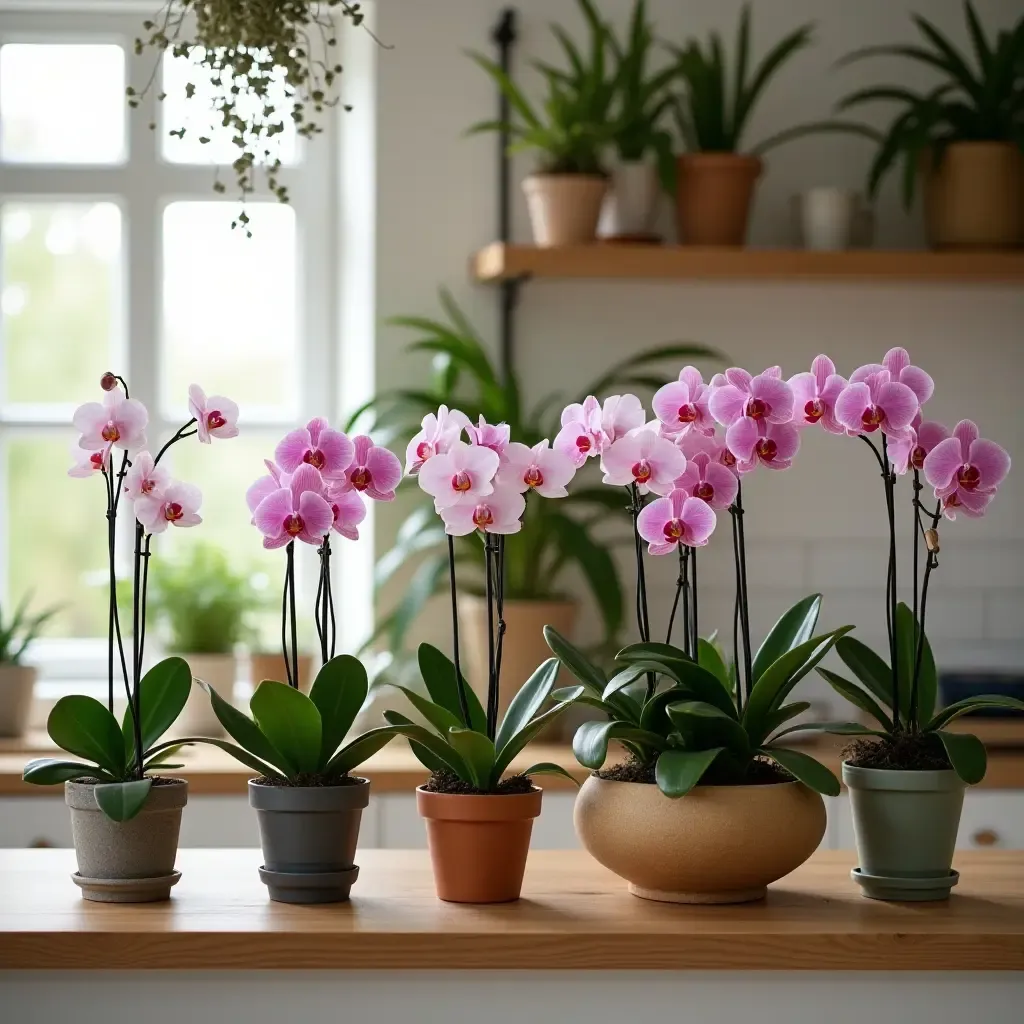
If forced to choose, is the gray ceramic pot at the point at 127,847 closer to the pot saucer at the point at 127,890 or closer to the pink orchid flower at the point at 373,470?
the pot saucer at the point at 127,890

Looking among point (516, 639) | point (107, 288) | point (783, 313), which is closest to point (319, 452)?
point (516, 639)

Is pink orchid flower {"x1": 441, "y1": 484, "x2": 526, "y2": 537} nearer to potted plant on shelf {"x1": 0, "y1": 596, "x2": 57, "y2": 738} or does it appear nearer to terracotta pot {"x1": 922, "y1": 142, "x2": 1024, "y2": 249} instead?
potted plant on shelf {"x1": 0, "y1": 596, "x2": 57, "y2": 738}

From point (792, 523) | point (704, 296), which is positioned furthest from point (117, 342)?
point (792, 523)

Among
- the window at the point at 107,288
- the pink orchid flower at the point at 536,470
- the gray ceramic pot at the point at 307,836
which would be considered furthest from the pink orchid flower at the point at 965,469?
the window at the point at 107,288

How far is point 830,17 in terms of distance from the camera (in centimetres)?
333

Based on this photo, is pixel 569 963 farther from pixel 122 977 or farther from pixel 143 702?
pixel 143 702

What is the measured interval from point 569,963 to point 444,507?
0.41 m

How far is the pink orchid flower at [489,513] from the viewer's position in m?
1.31

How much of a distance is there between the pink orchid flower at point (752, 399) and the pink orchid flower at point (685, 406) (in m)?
A: 0.03

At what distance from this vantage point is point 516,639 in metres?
2.93

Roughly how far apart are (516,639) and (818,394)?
164 cm

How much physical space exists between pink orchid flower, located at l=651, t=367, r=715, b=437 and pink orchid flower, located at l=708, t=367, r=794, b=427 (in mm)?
34

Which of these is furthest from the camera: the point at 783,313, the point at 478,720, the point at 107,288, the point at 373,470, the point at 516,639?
the point at 107,288

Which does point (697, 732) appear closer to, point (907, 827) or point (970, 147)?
point (907, 827)
